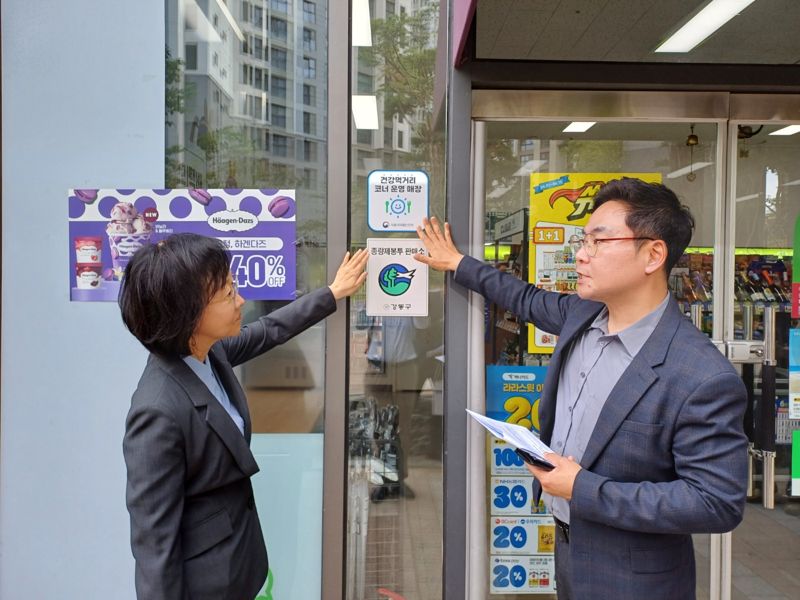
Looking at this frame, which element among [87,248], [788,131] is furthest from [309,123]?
[788,131]

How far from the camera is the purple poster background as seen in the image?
100 inches

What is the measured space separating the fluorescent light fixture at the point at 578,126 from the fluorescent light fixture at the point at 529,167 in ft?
0.57

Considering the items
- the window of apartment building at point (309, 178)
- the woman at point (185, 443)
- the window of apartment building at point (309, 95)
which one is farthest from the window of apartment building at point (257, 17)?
the woman at point (185, 443)

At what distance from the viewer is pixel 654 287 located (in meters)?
1.82

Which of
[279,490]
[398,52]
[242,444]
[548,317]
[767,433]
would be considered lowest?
[279,490]

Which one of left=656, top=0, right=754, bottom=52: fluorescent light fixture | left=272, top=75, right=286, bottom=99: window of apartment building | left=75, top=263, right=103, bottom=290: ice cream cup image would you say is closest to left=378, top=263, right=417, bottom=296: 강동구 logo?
left=272, top=75, right=286, bottom=99: window of apartment building

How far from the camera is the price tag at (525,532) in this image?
111 inches

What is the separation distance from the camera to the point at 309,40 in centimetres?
258

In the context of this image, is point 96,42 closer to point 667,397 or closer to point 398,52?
point 398,52

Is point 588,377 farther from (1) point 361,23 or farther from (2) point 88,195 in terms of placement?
(2) point 88,195

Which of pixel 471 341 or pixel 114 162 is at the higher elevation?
pixel 114 162

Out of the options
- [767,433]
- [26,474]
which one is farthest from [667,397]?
[26,474]

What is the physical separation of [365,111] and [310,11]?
0.48 metres

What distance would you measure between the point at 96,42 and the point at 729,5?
9.69 feet
